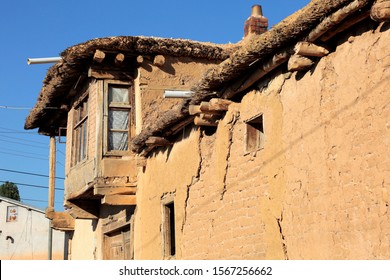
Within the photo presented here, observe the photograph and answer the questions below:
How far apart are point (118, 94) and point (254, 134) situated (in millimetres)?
5002

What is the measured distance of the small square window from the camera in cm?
867

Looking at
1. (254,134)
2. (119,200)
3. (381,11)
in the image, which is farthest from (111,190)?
(381,11)

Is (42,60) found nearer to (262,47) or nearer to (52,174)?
(52,174)

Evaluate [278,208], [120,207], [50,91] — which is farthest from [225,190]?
[50,91]

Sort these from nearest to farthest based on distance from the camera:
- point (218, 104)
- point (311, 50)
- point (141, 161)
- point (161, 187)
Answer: point (311, 50) → point (218, 104) → point (161, 187) → point (141, 161)

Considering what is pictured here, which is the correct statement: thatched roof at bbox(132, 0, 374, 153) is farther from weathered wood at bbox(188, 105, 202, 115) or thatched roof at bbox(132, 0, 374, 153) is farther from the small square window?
the small square window

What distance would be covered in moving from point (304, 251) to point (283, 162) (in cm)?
108

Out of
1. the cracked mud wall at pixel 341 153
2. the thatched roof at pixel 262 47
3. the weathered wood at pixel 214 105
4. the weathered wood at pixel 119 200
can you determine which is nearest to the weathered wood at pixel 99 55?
the weathered wood at pixel 119 200

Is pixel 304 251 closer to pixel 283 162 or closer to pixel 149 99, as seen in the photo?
pixel 283 162

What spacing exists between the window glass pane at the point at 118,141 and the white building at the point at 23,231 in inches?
816

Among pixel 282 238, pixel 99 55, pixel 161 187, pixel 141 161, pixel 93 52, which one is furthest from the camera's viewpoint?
pixel 93 52

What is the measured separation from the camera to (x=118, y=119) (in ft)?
42.8

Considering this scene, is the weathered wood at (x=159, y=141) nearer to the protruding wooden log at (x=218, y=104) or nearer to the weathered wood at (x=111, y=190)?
the weathered wood at (x=111, y=190)

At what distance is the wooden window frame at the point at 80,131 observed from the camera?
45.1ft
